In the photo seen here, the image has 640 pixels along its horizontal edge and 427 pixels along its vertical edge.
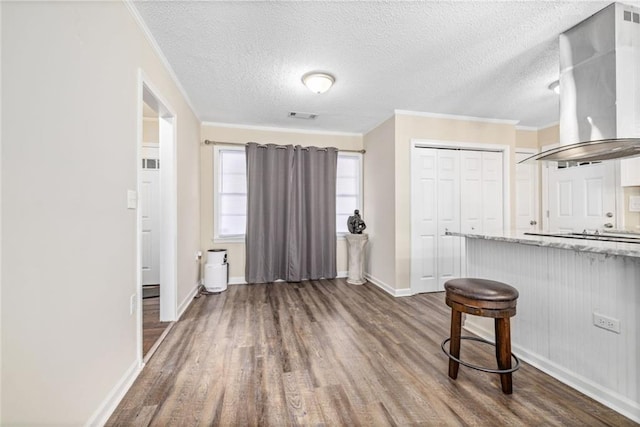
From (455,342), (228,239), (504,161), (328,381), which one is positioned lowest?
(328,381)

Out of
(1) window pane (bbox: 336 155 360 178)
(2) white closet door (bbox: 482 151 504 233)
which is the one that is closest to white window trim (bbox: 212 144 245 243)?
(1) window pane (bbox: 336 155 360 178)

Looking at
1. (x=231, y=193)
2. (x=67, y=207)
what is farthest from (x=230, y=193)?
(x=67, y=207)

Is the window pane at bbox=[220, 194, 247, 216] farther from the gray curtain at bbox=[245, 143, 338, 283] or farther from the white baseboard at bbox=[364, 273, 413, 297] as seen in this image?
the white baseboard at bbox=[364, 273, 413, 297]

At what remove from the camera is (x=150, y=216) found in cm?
407

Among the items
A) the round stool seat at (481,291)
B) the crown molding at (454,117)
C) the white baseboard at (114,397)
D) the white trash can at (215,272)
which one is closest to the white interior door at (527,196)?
the crown molding at (454,117)

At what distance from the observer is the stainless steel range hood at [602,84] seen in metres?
1.83

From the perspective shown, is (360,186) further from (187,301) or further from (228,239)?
(187,301)

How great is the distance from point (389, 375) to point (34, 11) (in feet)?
8.71

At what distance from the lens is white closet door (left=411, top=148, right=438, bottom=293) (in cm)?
372

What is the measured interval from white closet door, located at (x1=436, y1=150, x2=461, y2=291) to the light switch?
358cm

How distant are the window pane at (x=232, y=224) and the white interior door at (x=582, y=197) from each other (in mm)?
4966

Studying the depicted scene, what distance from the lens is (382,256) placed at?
4047mm

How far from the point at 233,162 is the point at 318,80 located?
88.6 inches

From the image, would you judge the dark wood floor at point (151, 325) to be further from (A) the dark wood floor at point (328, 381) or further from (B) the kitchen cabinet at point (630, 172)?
(B) the kitchen cabinet at point (630, 172)
